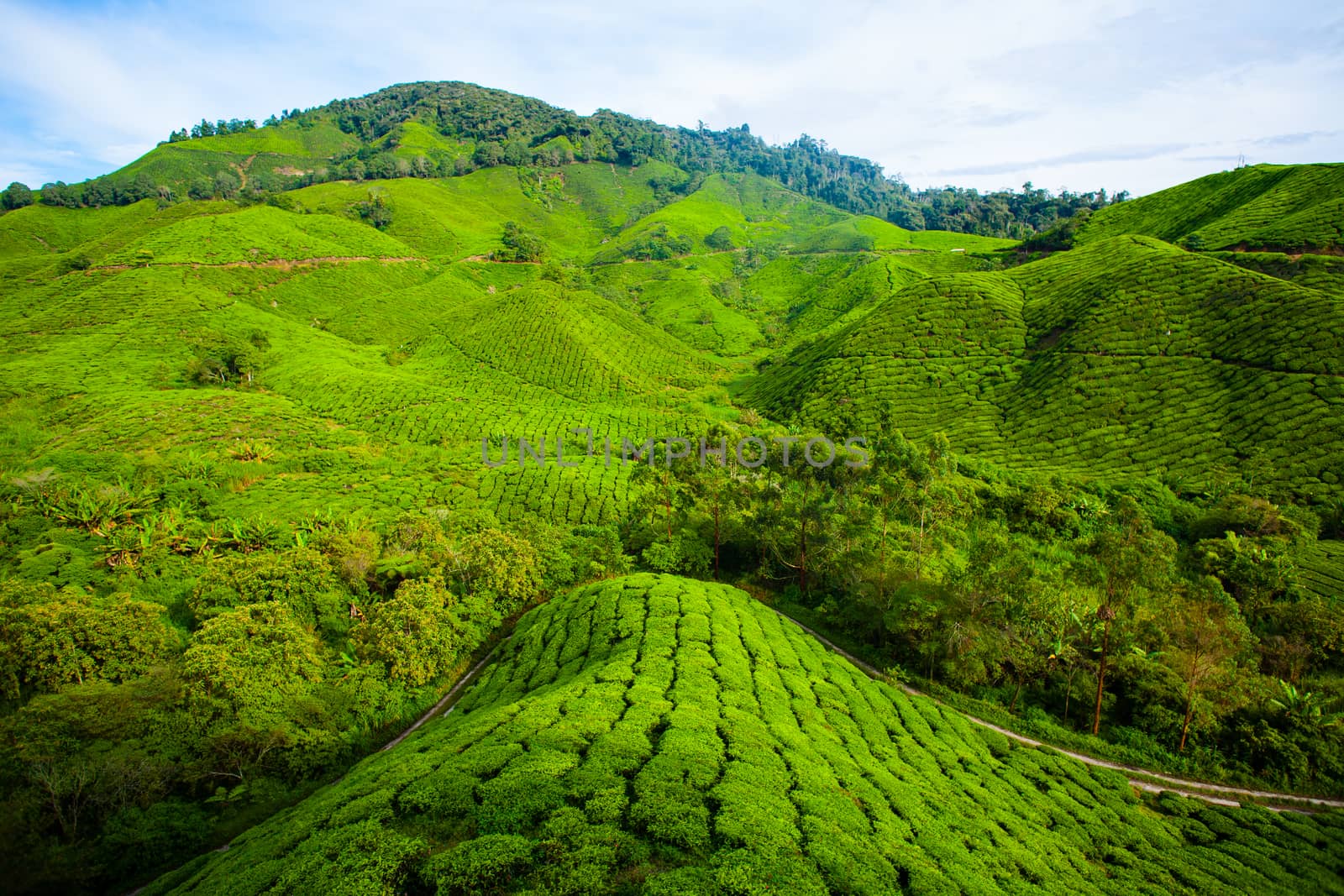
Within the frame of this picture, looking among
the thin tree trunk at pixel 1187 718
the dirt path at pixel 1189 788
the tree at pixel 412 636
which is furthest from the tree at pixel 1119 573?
the tree at pixel 412 636

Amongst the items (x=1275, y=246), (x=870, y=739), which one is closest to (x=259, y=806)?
(x=870, y=739)

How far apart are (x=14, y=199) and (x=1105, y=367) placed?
254 m

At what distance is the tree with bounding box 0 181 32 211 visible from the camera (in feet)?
495

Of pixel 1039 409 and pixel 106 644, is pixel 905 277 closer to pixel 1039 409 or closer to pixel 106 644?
pixel 1039 409

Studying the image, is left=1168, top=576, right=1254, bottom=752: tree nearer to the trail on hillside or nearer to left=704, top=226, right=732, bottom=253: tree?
the trail on hillside

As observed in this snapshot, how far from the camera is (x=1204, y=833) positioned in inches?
914

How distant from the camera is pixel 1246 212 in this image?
8856 centimetres

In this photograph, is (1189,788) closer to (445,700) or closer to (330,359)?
(445,700)

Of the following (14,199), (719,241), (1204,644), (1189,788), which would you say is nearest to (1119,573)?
(1204,644)

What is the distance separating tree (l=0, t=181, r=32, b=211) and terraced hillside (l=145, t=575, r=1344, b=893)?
221561mm

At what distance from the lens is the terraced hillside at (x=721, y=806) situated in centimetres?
1390

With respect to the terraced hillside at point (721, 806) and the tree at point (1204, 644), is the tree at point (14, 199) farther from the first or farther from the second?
the tree at point (1204, 644)

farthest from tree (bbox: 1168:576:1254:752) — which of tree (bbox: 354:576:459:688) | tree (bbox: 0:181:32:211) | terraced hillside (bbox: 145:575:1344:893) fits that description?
tree (bbox: 0:181:32:211)

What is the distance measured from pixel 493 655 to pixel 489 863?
2263 cm
